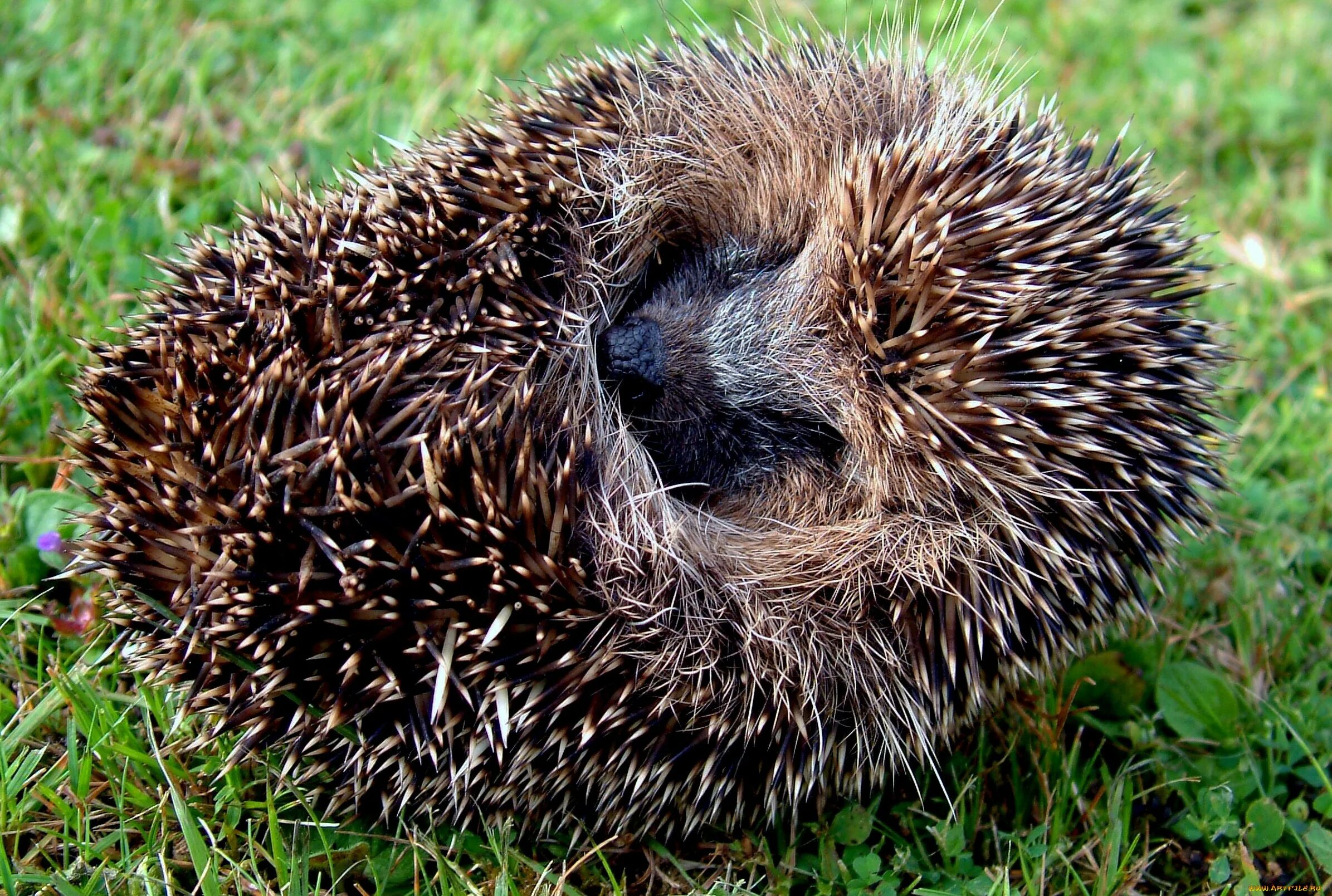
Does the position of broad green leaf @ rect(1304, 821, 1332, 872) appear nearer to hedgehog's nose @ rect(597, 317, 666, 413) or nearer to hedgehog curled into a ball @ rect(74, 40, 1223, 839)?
hedgehog curled into a ball @ rect(74, 40, 1223, 839)

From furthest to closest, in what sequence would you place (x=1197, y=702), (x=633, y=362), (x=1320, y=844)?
(x=1197, y=702), (x=633, y=362), (x=1320, y=844)

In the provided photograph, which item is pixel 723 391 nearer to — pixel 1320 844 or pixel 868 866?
pixel 868 866

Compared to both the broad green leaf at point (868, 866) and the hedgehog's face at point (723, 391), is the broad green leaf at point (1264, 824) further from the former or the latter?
the hedgehog's face at point (723, 391)

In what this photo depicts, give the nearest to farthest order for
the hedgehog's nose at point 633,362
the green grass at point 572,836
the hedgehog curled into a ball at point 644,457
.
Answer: the hedgehog curled into a ball at point 644,457
the green grass at point 572,836
the hedgehog's nose at point 633,362

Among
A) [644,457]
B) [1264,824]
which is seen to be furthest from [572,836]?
[1264,824]

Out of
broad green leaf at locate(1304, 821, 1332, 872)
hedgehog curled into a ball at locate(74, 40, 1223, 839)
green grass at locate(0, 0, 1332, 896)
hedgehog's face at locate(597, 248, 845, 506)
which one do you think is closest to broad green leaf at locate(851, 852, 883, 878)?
green grass at locate(0, 0, 1332, 896)

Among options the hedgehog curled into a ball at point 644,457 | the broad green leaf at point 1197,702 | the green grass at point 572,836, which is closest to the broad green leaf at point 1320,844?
the green grass at point 572,836

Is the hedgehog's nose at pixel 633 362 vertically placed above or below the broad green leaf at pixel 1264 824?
above

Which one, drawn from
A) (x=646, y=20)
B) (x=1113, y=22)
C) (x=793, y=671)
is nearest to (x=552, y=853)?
(x=793, y=671)
